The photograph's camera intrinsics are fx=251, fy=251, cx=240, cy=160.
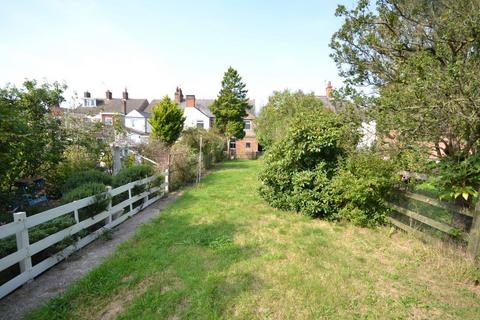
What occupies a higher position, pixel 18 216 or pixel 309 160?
pixel 309 160

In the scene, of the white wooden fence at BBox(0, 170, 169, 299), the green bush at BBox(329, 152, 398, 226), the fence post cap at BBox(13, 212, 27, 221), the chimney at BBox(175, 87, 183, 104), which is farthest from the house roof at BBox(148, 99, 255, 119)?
the fence post cap at BBox(13, 212, 27, 221)

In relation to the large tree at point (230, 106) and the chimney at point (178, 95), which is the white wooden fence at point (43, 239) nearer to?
the large tree at point (230, 106)

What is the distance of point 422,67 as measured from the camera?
396cm

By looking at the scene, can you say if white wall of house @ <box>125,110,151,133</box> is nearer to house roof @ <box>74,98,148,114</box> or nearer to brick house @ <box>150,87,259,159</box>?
house roof @ <box>74,98,148,114</box>

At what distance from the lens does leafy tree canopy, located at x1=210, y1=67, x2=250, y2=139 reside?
27766mm

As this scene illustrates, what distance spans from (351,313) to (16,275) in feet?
16.0

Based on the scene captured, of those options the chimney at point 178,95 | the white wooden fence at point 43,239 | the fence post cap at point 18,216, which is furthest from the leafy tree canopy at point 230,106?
the fence post cap at point 18,216

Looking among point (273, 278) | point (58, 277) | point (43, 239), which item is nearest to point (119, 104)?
point (43, 239)

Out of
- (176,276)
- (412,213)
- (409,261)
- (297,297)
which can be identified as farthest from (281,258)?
(412,213)

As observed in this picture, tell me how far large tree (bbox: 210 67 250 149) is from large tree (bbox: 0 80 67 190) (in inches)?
783

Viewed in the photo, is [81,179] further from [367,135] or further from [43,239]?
[367,135]

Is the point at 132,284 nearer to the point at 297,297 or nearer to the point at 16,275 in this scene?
the point at 16,275

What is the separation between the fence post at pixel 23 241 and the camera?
3668mm

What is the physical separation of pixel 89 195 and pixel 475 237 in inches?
280
